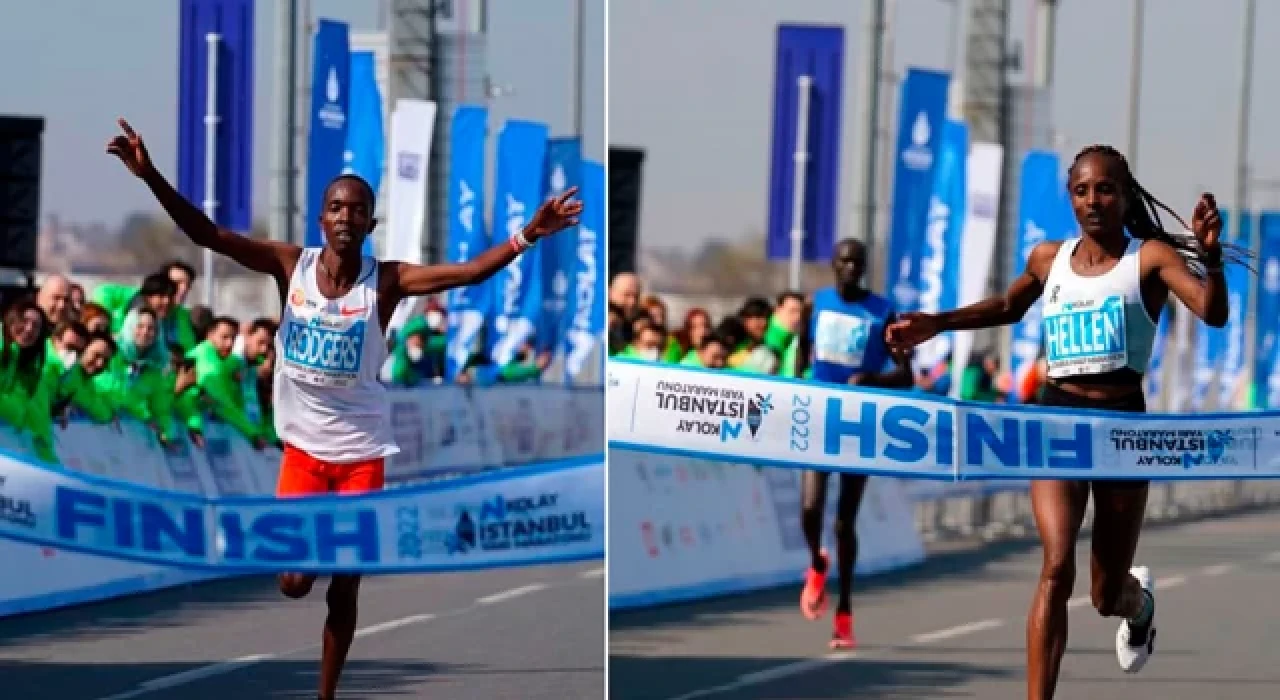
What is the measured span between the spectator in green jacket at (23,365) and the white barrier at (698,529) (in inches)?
118

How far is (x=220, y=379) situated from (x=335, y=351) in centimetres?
808

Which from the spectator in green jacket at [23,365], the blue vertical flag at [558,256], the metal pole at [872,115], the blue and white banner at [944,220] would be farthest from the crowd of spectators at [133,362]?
the blue vertical flag at [558,256]

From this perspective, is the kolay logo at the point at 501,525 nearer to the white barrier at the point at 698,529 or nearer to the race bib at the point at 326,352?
the race bib at the point at 326,352

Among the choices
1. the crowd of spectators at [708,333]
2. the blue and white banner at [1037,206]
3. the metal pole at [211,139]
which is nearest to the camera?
the crowd of spectators at [708,333]

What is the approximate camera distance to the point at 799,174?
24.8 metres

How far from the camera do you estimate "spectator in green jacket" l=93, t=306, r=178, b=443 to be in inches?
675

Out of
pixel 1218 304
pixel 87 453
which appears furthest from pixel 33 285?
pixel 1218 304

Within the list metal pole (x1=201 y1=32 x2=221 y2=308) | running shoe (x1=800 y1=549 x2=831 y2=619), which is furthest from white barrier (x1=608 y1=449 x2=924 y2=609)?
metal pole (x1=201 y1=32 x2=221 y2=308)

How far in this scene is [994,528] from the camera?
25.3 metres

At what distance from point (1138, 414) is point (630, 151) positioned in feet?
57.6

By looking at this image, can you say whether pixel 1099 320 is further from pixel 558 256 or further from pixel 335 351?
pixel 558 256

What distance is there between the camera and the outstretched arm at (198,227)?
10.0 m

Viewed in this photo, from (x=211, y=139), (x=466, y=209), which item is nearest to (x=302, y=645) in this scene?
(x=211, y=139)

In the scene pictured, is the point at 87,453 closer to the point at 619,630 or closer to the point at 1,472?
the point at 619,630
